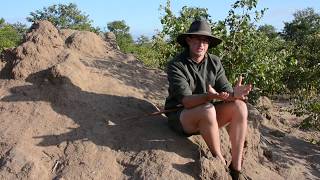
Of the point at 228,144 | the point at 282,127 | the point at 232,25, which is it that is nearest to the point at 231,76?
the point at 232,25

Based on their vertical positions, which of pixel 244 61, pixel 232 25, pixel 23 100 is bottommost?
pixel 23 100

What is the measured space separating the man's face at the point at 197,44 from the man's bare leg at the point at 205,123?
0.51m

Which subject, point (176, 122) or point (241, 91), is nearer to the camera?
point (241, 91)

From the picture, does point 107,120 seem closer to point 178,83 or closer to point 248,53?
point 178,83

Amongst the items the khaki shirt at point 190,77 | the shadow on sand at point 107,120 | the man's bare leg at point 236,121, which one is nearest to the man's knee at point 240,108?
the man's bare leg at point 236,121

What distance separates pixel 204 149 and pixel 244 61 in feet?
6.75

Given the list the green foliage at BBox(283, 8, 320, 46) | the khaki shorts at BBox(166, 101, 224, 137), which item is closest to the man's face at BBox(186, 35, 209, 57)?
the khaki shorts at BBox(166, 101, 224, 137)

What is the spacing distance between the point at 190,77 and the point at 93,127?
92 centimetres

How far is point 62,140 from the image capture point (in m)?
4.08

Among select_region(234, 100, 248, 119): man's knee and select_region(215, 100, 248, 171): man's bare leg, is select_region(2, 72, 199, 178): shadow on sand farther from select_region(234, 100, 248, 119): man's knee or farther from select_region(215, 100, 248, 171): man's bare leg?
select_region(234, 100, 248, 119): man's knee

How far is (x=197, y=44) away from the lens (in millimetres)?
4066

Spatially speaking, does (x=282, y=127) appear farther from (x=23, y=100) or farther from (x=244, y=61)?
(x=23, y=100)

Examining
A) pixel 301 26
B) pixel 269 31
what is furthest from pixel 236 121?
pixel 269 31

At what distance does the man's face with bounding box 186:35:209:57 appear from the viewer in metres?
4.06
